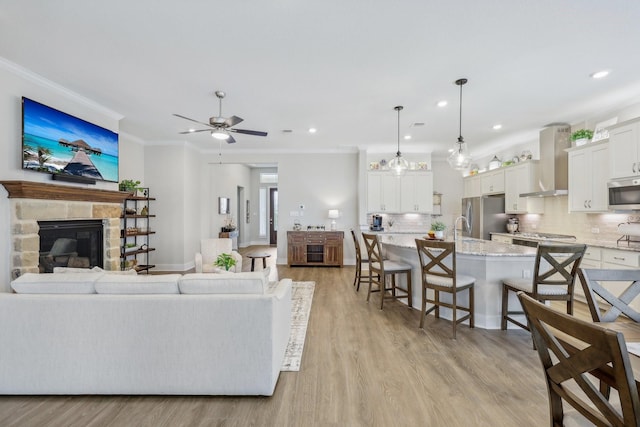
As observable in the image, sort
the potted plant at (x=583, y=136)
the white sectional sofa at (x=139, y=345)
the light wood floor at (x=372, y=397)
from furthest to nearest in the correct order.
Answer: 1. the potted plant at (x=583, y=136)
2. the white sectional sofa at (x=139, y=345)
3. the light wood floor at (x=372, y=397)

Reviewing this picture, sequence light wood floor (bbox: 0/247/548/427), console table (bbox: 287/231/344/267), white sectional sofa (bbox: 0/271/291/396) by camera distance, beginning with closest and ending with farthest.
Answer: light wood floor (bbox: 0/247/548/427) → white sectional sofa (bbox: 0/271/291/396) → console table (bbox: 287/231/344/267)

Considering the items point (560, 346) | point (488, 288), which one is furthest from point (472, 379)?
point (560, 346)

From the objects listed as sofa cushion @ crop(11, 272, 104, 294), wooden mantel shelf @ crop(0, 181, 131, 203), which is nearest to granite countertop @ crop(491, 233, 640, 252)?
sofa cushion @ crop(11, 272, 104, 294)

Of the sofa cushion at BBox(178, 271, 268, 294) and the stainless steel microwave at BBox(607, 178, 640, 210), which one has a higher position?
the stainless steel microwave at BBox(607, 178, 640, 210)

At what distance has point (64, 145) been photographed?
12.0 ft

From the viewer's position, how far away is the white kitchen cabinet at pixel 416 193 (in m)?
6.98

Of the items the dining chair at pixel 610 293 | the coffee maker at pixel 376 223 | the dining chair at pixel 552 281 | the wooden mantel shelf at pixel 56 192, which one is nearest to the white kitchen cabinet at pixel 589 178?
the dining chair at pixel 552 281

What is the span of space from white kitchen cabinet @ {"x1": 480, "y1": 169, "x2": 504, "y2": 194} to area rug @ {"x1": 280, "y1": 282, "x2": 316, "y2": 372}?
14.1ft

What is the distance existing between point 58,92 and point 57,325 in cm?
318

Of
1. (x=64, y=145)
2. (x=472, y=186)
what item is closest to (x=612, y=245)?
(x=472, y=186)

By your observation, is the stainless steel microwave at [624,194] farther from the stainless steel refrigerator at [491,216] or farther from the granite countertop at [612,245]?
the stainless steel refrigerator at [491,216]

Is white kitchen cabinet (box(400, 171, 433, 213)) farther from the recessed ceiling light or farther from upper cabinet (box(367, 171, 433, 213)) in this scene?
the recessed ceiling light

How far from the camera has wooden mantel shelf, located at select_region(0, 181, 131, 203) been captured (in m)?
3.07

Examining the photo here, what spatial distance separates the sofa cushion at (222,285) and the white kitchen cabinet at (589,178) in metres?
4.74
